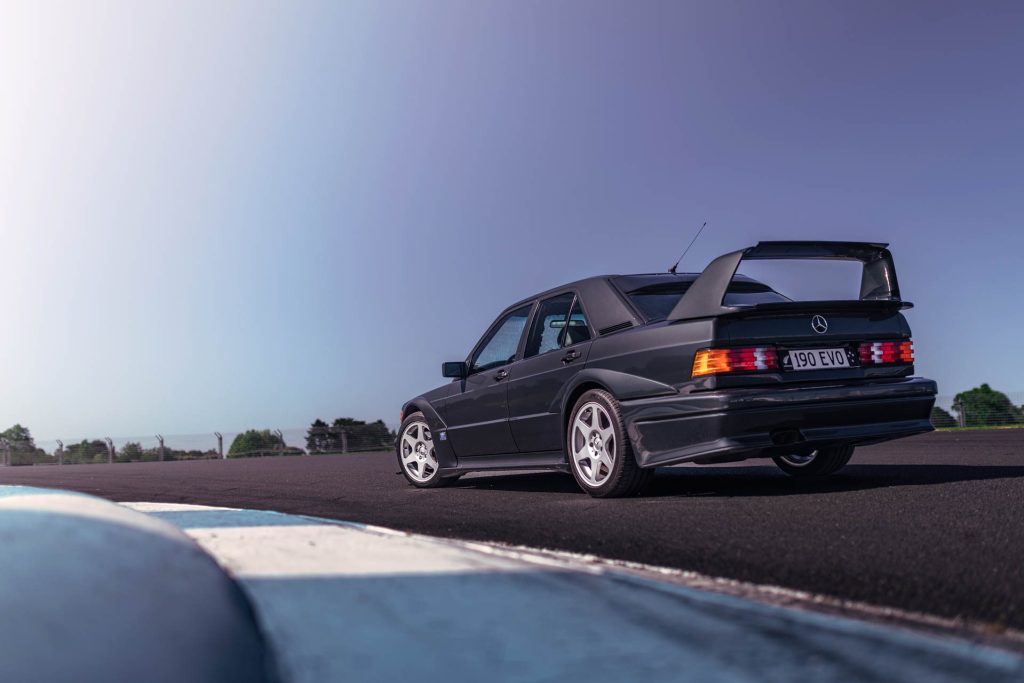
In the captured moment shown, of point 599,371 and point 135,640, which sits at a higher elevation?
point 599,371

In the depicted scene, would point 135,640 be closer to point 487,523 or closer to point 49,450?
point 487,523

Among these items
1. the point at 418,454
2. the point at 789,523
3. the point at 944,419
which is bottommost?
the point at 944,419

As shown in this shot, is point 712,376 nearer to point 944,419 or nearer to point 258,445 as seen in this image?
point 944,419

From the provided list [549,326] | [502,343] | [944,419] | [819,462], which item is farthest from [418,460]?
[944,419]

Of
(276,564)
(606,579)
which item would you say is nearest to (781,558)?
(606,579)

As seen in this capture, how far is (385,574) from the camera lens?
2.13m

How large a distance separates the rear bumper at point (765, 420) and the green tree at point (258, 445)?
31.6 m

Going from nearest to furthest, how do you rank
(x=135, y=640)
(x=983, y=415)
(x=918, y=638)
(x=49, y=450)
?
(x=135, y=640), (x=918, y=638), (x=983, y=415), (x=49, y=450)

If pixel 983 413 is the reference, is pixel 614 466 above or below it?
above

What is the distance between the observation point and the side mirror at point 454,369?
7293 mm

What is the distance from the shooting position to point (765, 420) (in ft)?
15.7

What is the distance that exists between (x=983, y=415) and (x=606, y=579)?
104 feet

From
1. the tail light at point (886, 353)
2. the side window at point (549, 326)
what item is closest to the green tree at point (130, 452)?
the side window at point (549, 326)

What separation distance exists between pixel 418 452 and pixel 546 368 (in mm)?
2352
